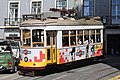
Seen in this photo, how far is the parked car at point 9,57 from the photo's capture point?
69.1ft

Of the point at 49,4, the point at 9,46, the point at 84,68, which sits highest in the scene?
the point at 49,4

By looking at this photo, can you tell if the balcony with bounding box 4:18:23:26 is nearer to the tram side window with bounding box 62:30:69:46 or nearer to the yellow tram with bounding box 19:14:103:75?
the yellow tram with bounding box 19:14:103:75

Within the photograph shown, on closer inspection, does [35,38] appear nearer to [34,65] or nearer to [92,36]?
[34,65]

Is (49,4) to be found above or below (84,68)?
above

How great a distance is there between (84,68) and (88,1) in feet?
48.7

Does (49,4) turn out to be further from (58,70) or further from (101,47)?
(58,70)

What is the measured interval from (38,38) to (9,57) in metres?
2.39

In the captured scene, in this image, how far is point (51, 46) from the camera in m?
20.3

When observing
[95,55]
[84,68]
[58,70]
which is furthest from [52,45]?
[95,55]

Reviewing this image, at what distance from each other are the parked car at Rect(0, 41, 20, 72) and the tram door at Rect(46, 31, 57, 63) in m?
2.53

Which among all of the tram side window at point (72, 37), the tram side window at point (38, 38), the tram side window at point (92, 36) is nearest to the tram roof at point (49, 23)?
the tram side window at point (38, 38)

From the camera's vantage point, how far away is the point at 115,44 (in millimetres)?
36188

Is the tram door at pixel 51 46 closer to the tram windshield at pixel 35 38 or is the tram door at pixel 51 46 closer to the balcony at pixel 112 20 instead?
the tram windshield at pixel 35 38

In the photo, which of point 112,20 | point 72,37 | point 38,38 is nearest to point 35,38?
point 38,38
